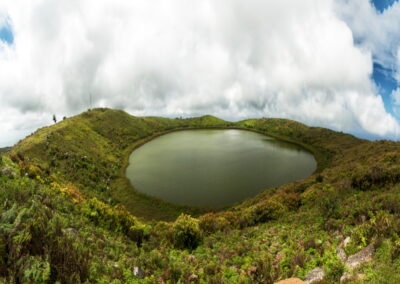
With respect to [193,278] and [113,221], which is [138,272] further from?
[113,221]

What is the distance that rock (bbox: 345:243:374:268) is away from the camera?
23.4 ft

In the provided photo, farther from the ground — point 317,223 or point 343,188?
point 343,188

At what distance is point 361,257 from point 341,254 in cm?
110

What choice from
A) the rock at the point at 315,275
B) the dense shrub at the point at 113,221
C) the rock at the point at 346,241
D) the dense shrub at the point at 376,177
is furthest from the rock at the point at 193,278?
the dense shrub at the point at 376,177

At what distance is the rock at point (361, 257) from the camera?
280 inches

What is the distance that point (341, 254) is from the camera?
8383mm

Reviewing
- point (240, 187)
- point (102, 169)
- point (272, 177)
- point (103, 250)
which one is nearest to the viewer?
point (103, 250)

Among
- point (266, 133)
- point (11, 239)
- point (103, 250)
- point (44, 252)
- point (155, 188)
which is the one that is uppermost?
point (266, 133)

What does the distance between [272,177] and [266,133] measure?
110 meters

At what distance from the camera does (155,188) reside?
168ft

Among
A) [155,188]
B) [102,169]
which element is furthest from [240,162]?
[102,169]

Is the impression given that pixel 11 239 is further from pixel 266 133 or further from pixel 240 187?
pixel 266 133

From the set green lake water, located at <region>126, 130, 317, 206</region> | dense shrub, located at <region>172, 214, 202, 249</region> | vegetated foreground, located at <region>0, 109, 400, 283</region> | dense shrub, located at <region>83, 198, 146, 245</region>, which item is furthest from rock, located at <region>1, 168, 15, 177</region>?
green lake water, located at <region>126, 130, 317, 206</region>

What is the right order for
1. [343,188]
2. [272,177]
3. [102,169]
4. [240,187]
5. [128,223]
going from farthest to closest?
[102,169]
[272,177]
[240,187]
[343,188]
[128,223]
